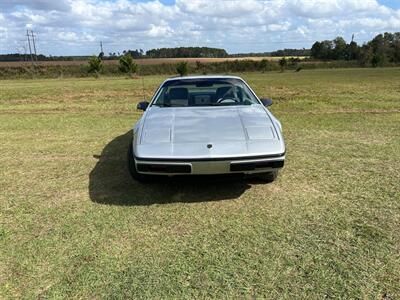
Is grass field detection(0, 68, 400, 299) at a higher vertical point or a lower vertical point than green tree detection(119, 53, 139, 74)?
lower

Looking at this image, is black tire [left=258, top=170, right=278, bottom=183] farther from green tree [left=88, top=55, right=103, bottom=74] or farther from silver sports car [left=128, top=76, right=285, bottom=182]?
green tree [left=88, top=55, right=103, bottom=74]

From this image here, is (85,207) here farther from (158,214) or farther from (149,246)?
(149,246)

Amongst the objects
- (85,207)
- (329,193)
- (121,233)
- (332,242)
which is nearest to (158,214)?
(121,233)

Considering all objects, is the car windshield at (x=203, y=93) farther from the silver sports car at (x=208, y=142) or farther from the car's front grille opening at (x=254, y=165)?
the car's front grille opening at (x=254, y=165)

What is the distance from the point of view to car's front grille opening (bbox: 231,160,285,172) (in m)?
3.46

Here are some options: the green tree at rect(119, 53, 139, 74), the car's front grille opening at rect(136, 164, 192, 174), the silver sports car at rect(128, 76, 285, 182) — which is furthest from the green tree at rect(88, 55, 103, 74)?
the car's front grille opening at rect(136, 164, 192, 174)

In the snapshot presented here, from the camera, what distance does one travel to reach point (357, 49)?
92188mm

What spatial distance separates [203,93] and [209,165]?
1.88 m

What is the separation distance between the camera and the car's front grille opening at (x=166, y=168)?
345 cm

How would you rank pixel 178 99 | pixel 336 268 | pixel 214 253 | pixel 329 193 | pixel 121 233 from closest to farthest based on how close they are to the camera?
pixel 336 268 < pixel 214 253 < pixel 121 233 < pixel 329 193 < pixel 178 99

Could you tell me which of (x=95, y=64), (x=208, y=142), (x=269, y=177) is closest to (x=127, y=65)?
(x=95, y=64)

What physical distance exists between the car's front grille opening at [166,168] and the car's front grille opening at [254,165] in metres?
0.45

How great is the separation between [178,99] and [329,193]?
7.52 feet

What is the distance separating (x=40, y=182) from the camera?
4527 mm
